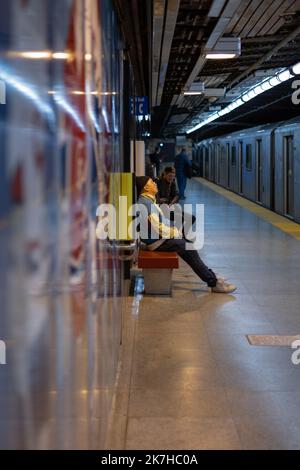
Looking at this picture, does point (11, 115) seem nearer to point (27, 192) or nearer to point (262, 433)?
point (27, 192)

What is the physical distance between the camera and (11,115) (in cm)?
126

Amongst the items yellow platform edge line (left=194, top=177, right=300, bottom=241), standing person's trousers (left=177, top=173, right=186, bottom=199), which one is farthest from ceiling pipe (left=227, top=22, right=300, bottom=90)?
standing person's trousers (left=177, top=173, right=186, bottom=199)

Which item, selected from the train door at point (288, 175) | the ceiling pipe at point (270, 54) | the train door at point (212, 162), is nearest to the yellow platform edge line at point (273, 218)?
the train door at point (288, 175)

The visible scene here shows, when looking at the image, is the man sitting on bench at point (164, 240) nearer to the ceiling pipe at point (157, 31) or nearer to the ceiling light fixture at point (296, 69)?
the ceiling pipe at point (157, 31)

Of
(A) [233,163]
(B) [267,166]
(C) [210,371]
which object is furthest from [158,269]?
(A) [233,163]

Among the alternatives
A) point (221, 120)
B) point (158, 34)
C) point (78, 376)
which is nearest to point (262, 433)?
point (78, 376)

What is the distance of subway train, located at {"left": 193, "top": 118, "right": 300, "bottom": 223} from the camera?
1431 centimetres

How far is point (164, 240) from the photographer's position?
7.12m

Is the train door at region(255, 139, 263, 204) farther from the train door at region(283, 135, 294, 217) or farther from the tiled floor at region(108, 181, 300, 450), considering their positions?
the tiled floor at region(108, 181, 300, 450)

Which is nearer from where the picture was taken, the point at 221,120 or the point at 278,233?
the point at 278,233

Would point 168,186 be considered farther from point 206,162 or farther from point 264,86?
point 206,162

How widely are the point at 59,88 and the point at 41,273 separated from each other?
0.53 meters

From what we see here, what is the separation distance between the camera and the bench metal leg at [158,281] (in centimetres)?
692

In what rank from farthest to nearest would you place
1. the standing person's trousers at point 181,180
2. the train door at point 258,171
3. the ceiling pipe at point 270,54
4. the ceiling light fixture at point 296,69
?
the standing person's trousers at point 181,180 < the train door at point 258,171 < the ceiling light fixture at point 296,69 < the ceiling pipe at point 270,54
